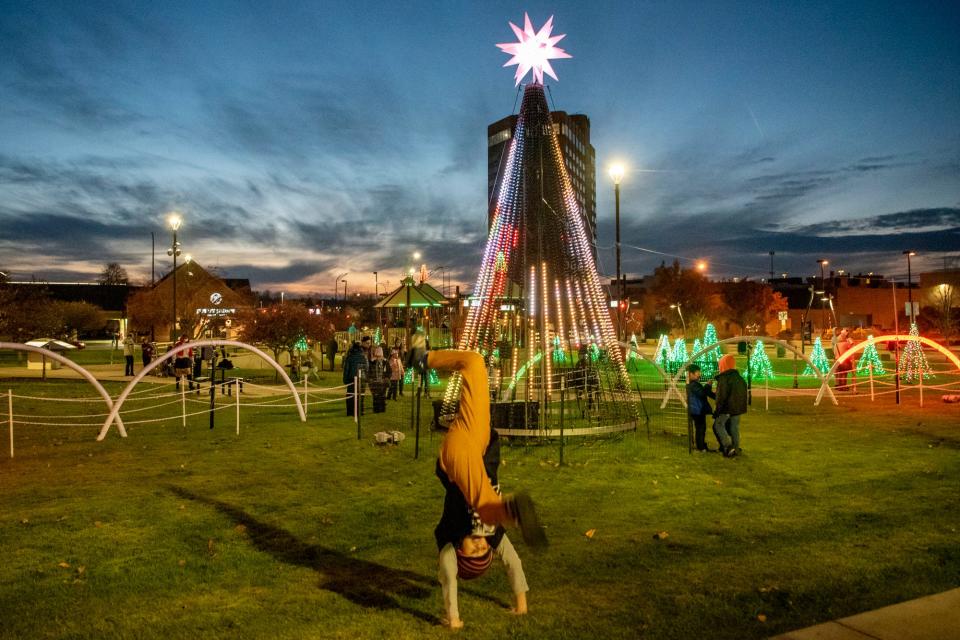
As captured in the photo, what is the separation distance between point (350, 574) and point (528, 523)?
2.55 metres

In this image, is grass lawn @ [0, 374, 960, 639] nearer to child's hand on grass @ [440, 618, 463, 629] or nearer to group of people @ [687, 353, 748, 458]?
child's hand on grass @ [440, 618, 463, 629]

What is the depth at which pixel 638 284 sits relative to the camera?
11525 cm

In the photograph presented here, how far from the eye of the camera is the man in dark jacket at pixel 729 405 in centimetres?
1098

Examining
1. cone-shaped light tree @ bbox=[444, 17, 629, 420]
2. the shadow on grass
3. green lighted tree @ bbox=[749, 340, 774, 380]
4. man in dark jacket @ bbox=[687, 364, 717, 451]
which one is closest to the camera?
the shadow on grass

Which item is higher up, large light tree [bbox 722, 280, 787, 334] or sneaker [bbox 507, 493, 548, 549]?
large light tree [bbox 722, 280, 787, 334]

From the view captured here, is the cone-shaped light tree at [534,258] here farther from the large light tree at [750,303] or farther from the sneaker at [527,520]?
the large light tree at [750,303]

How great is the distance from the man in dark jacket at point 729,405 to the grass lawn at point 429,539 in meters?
0.34

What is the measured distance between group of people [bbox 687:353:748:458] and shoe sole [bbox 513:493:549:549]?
24.9 ft

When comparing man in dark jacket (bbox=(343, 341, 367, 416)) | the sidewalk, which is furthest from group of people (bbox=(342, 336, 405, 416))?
the sidewalk

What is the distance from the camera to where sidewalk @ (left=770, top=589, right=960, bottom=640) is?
4535 millimetres

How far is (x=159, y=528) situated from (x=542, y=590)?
4.47 m

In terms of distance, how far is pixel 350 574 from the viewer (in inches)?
235

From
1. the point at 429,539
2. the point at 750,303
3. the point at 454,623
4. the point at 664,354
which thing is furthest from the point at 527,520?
the point at 750,303

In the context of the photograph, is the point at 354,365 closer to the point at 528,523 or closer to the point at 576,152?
the point at 528,523
